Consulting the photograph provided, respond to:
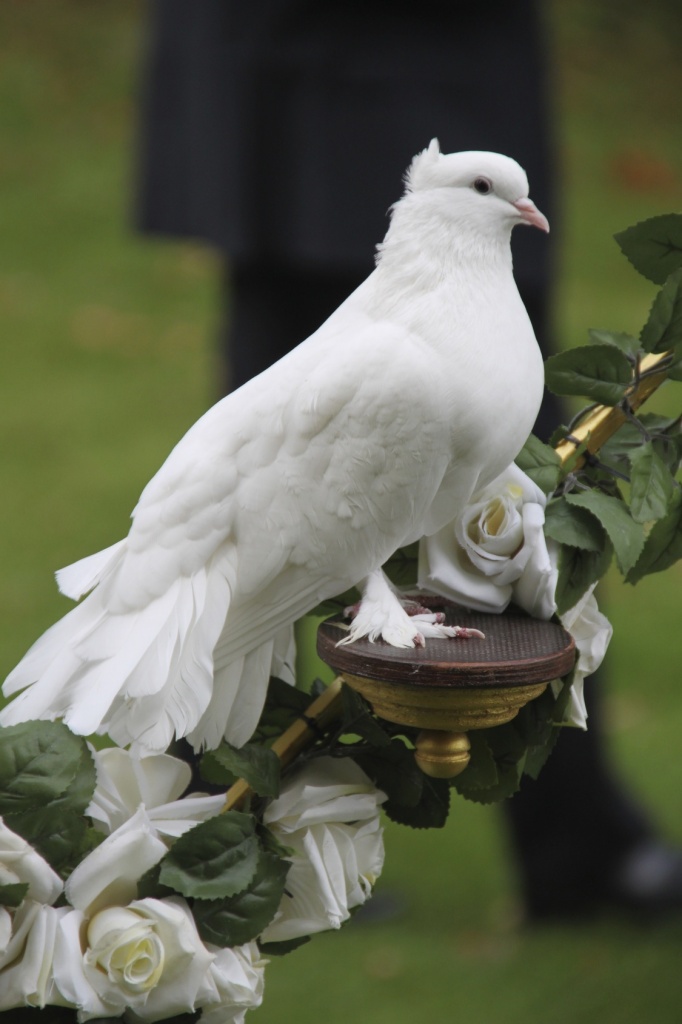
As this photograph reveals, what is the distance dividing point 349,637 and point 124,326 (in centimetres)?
458

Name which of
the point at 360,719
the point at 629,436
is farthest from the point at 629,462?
the point at 360,719

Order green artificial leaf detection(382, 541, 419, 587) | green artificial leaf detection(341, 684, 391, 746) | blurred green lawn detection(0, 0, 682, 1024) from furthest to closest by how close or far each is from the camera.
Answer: blurred green lawn detection(0, 0, 682, 1024)
green artificial leaf detection(382, 541, 419, 587)
green artificial leaf detection(341, 684, 391, 746)

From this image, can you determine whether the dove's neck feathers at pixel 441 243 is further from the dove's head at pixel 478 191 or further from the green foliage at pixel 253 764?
the green foliage at pixel 253 764

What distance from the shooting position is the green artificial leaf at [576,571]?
82 cm

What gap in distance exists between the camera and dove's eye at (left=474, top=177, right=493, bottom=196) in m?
0.80

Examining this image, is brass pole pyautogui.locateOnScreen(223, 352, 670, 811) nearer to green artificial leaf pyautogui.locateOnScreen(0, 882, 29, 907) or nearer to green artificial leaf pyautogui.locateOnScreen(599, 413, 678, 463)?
green artificial leaf pyautogui.locateOnScreen(599, 413, 678, 463)

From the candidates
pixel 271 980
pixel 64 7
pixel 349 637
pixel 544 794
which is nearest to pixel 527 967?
pixel 544 794

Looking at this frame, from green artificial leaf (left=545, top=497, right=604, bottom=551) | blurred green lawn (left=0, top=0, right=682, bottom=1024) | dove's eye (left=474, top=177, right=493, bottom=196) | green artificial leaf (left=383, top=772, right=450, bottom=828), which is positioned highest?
dove's eye (left=474, top=177, right=493, bottom=196)

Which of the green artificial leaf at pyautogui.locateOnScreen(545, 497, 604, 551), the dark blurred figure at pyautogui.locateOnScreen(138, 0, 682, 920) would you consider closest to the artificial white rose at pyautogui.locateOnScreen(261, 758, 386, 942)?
the green artificial leaf at pyautogui.locateOnScreen(545, 497, 604, 551)

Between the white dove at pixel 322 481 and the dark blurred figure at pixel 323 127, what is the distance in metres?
0.96

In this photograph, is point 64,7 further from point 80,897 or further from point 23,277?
point 80,897

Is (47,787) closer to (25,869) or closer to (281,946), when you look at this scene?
(25,869)

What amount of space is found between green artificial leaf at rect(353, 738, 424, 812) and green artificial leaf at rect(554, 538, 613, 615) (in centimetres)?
14

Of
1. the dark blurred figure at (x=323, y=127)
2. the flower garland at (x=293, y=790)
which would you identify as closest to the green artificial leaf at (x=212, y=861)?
the flower garland at (x=293, y=790)
